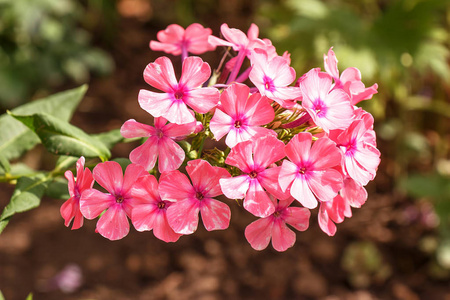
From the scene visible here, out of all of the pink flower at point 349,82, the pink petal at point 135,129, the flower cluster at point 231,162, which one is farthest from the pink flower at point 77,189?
the pink flower at point 349,82

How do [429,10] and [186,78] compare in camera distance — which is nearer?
[186,78]

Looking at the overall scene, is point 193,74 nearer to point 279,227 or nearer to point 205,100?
point 205,100

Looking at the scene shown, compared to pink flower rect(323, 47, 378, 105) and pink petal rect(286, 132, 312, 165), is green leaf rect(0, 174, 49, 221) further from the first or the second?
pink flower rect(323, 47, 378, 105)

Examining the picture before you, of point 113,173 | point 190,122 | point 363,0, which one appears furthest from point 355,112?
point 363,0

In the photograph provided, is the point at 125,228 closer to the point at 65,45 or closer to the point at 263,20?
the point at 65,45

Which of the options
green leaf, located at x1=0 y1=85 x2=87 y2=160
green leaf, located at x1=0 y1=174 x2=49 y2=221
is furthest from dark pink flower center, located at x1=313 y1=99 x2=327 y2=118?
green leaf, located at x1=0 y1=85 x2=87 y2=160

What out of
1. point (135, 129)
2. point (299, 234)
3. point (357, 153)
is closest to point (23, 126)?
point (135, 129)
